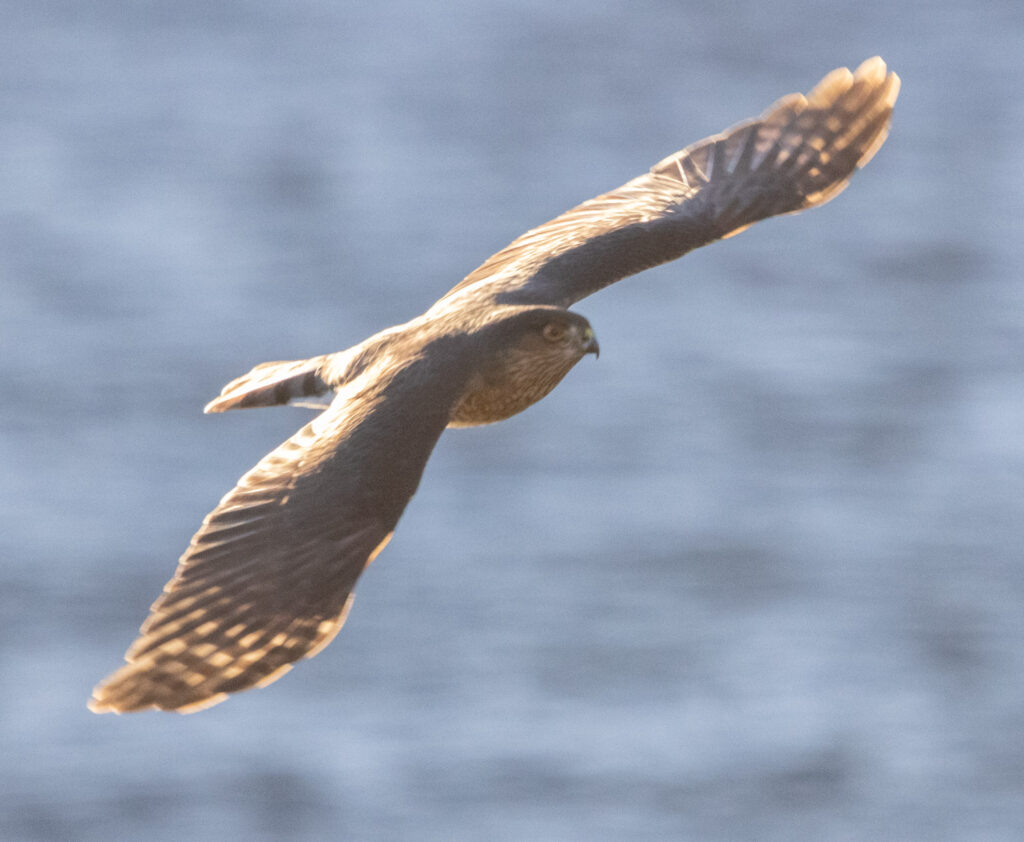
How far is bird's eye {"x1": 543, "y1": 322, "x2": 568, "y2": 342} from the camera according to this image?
28.1 ft

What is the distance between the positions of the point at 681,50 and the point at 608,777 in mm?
29307

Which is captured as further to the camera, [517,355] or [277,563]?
[517,355]

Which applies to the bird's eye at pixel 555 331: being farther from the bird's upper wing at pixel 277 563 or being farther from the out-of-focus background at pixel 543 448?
the out-of-focus background at pixel 543 448

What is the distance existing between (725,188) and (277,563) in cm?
395

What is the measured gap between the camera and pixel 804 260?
159ft

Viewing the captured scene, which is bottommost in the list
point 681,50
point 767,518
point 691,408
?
point 767,518

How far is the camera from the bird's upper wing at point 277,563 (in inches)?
289

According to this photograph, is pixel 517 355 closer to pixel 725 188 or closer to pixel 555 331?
pixel 555 331

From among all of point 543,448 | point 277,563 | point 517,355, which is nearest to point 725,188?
point 517,355

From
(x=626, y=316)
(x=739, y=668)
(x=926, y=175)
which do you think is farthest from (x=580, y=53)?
(x=739, y=668)

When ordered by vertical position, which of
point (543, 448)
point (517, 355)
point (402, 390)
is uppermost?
point (543, 448)

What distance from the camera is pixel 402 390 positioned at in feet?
Answer: 26.2

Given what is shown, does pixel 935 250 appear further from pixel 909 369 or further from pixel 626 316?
pixel 626 316

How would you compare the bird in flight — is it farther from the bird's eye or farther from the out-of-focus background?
the out-of-focus background
